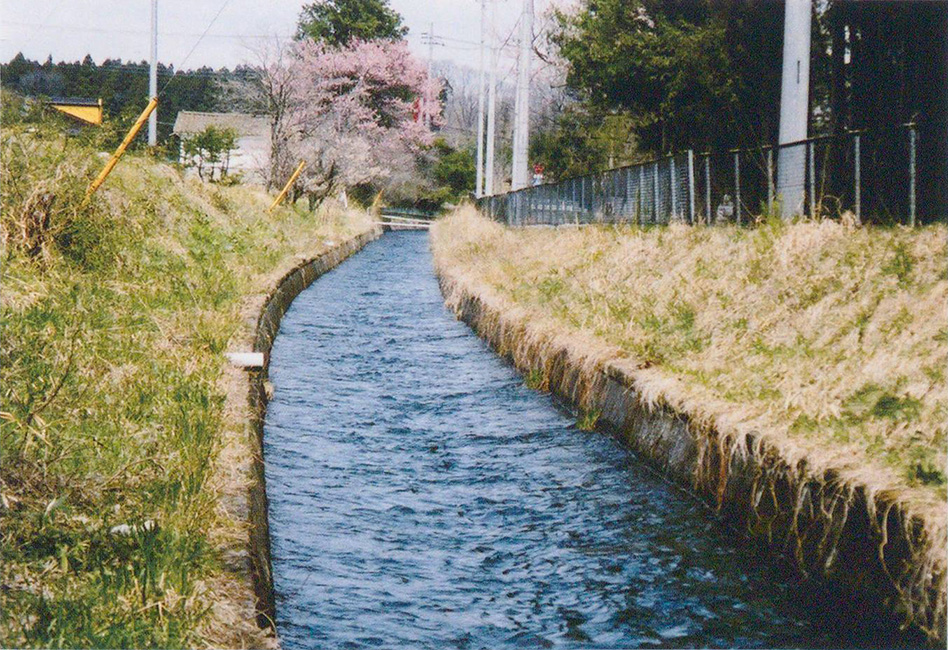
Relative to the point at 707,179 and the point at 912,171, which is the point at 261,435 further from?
the point at 707,179

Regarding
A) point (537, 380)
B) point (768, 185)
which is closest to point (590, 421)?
point (537, 380)

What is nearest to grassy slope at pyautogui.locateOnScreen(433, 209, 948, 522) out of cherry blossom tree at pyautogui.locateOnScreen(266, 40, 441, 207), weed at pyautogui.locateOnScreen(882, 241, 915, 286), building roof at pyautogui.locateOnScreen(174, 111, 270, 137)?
weed at pyautogui.locateOnScreen(882, 241, 915, 286)

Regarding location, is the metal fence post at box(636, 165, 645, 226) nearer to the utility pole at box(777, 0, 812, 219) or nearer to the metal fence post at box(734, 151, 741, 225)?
the metal fence post at box(734, 151, 741, 225)

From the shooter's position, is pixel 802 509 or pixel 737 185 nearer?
pixel 802 509

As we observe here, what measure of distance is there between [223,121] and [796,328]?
147 ft

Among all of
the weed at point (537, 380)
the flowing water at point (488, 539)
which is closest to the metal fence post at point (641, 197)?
the weed at point (537, 380)

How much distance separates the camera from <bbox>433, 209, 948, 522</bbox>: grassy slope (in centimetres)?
394

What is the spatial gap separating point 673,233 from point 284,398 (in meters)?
4.59

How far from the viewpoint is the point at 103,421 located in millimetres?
4301

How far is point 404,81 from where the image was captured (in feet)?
139

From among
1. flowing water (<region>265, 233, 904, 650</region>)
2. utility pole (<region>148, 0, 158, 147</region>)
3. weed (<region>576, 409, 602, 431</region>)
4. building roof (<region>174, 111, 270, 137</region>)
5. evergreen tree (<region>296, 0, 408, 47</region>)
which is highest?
evergreen tree (<region>296, 0, 408, 47</region>)

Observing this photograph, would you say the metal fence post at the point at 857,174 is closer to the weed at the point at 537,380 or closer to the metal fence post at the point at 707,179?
the metal fence post at the point at 707,179

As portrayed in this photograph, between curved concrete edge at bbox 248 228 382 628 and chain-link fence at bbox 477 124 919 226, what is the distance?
4.49 m

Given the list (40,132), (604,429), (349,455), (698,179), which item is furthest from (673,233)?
(40,132)
